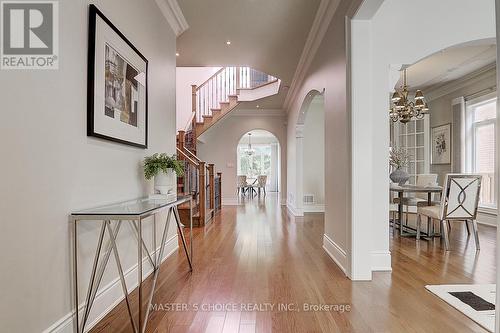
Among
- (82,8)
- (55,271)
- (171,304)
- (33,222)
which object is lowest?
(171,304)

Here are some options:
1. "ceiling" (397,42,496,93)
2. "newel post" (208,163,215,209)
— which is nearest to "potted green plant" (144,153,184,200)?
"newel post" (208,163,215,209)

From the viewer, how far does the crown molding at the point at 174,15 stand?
3.27 metres

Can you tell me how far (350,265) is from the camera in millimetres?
2691

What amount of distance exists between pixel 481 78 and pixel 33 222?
757 centimetres

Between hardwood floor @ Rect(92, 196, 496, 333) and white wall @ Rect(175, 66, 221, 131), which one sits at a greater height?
white wall @ Rect(175, 66, 221, 131)

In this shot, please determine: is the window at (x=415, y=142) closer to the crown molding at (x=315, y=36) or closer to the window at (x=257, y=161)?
the crown molding at (x=315, y=36)

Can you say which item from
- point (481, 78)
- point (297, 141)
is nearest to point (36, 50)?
point (297, 141)

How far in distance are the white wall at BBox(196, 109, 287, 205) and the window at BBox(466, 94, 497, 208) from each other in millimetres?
4770

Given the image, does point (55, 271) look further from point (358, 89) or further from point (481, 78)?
point (481, 78)

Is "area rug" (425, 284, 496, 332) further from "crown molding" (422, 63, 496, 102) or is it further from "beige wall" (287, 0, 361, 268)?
"crown molding" (422, 63, 496, 102)

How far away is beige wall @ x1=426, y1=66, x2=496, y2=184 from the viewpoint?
5707mm

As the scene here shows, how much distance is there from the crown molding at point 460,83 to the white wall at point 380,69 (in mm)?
3256

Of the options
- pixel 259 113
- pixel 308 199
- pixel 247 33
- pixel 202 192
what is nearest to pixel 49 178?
pixel 247 33

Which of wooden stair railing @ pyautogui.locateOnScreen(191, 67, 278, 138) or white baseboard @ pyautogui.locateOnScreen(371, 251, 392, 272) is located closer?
white baseboard @ pyautogui.locateOnScreen(371, 251, 392, 272)
